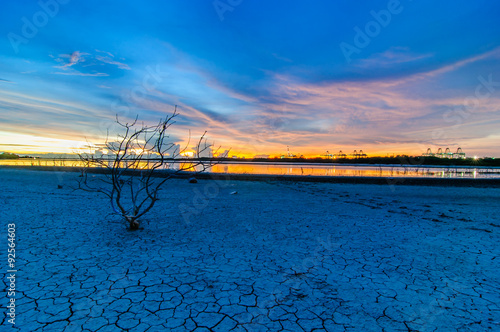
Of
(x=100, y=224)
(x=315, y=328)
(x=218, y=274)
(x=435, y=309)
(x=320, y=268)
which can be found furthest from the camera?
(x=100, y=224)

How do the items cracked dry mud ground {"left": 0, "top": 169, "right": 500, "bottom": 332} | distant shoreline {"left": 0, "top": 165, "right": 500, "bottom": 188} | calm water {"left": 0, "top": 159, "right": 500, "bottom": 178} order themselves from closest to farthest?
cracked dry mud ground {"left": 0, "top": 169, "right": 500, "bottom": 332} < distant shoreline {"left": 0, "top": 165, "right": 500, "bottom": 188} < calm water {"left": 0, "top": 159, "right": 500, "bottom": 178}

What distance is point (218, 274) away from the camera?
3.26 metres

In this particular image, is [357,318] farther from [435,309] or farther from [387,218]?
[387,218]

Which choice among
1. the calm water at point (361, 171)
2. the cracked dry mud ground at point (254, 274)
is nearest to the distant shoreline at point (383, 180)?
the calm water at point (361, 171)

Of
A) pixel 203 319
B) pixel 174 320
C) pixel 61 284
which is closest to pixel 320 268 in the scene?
pixel 203 319

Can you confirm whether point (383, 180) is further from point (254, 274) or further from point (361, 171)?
point (254, 274)

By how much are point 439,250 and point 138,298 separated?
472 centimetres

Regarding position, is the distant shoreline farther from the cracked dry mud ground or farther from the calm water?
the cracked dry mud ground

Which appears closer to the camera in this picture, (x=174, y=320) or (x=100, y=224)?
(x=174, y=320)

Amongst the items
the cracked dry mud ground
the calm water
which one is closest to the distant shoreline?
the calm water

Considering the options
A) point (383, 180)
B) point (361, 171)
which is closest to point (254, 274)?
point (383, 180)

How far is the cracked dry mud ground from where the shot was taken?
235 centimetres

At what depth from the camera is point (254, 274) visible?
10.7 feet

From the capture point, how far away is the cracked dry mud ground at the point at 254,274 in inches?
92.4
